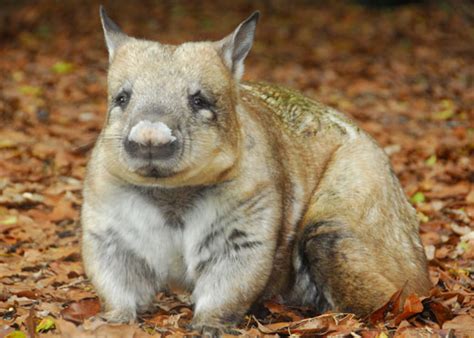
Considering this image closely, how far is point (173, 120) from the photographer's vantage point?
541 centimetres

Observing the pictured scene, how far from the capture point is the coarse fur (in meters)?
5.66

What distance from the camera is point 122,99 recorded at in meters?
5.79

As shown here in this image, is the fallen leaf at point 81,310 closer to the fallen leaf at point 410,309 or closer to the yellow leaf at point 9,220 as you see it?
Result: the fallen leaf at point 410,309

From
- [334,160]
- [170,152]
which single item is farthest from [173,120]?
[334,160]

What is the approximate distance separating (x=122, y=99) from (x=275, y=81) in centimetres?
1123

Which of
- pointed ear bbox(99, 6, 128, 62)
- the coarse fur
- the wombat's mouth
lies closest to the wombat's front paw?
the coarse fur

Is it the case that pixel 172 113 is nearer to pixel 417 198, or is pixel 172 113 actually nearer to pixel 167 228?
pixel 167 228

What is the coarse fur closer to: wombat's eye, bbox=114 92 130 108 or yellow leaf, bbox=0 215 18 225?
wombat's eye, bbox=114 92 130 108

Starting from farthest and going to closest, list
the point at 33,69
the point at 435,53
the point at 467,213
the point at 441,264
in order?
1. the point at 435,53
2. the point at 33,69
3. the point at 467,213
4. the point at 441,264

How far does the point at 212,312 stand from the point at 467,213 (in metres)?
4.06

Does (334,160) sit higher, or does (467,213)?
(334,160)

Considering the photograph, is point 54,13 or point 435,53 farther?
point 54,13

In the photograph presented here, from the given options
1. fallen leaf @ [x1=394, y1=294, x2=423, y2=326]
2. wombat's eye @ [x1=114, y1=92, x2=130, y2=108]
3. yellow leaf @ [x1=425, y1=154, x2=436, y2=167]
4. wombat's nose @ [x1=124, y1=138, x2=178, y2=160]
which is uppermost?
wombat's eye @ [x1=114, y1=92, x2=130, y2=108]

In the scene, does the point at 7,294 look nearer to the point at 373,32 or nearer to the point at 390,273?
the point at 390,273
